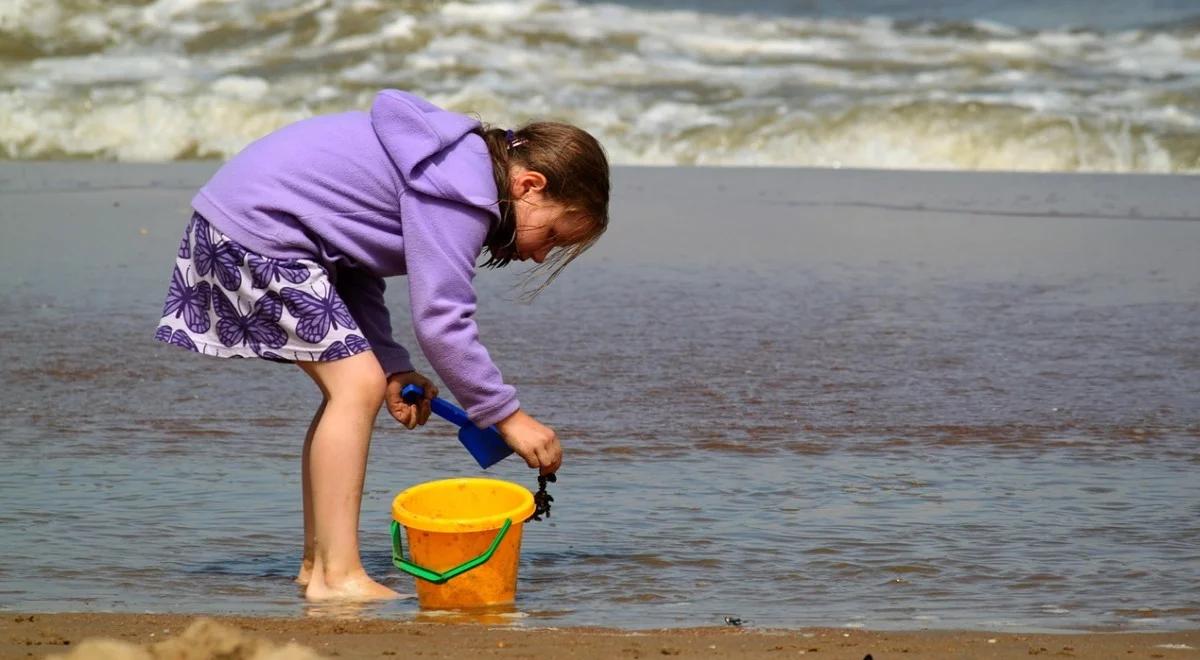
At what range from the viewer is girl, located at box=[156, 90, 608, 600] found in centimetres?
292

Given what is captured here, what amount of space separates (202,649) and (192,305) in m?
1.10

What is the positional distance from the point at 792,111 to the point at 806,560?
33.2ft

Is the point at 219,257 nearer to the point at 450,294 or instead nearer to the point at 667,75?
the point at 450,294

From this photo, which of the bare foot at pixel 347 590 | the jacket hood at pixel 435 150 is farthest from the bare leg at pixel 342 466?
the jacket hood at pixel 435 150

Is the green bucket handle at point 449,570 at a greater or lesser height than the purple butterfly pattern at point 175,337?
lesser

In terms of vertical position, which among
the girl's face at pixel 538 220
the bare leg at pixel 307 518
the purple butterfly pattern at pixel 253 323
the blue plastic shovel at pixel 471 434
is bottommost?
the bare leg at pixel 307 518

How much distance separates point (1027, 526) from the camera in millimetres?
3475

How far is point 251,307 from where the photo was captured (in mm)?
3031

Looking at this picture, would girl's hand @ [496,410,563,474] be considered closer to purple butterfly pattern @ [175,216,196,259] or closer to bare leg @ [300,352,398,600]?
bare leg @ [300,352,398,600]

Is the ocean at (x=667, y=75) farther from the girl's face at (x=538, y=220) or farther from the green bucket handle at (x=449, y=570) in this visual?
the green bucket handle at (x=449, y=570)

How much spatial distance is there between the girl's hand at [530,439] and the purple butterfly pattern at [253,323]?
1.38 feet

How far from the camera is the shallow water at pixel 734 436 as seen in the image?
306cm

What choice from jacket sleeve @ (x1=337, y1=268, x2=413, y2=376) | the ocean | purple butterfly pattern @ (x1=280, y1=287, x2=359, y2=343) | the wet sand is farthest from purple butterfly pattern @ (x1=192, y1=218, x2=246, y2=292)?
the ocean

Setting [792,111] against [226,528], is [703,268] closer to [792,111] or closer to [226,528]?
[226,528]
